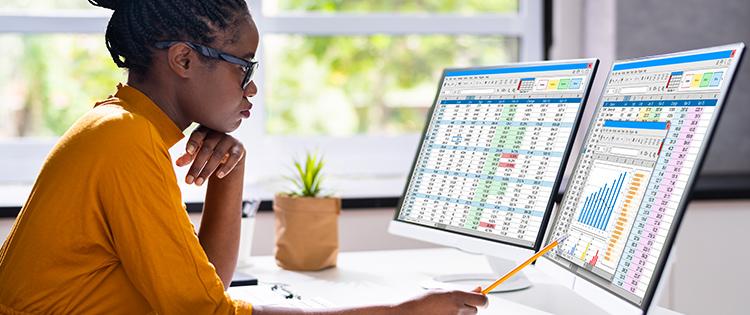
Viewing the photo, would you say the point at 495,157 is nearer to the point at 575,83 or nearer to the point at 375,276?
the point at 575,83

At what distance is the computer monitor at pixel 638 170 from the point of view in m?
1.24

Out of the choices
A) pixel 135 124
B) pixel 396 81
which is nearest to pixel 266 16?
pixel 396 81

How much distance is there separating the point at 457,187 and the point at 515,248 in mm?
205

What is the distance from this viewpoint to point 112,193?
1.18 metres

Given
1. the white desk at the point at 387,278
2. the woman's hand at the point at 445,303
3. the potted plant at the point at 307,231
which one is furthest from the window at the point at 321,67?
the woman's hand at the point at 445,303

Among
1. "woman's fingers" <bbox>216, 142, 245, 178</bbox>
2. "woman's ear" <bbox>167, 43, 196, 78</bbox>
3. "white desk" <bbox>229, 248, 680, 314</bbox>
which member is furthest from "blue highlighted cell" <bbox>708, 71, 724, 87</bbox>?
"woman's fingers" <bbox>216, 142, 245, 178</bbox>

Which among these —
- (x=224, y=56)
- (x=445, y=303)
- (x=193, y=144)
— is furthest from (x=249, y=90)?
(x=445, y=303)

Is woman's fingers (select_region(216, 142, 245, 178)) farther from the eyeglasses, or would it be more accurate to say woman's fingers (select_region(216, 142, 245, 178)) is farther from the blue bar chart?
the blue bar chart

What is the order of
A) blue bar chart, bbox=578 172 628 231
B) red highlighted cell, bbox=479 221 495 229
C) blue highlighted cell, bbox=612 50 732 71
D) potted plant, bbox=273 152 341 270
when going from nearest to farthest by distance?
blue highlighted cell, bbox=612 50 732 71 < blue bar chart, bbox=578 172 628 231 < red highlighted cell, bbox=479 221 495 229 < potted plant, bbox=273 152 341 270

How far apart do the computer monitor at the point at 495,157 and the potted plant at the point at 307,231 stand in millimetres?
162

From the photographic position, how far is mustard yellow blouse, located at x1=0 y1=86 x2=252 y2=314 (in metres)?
1.18

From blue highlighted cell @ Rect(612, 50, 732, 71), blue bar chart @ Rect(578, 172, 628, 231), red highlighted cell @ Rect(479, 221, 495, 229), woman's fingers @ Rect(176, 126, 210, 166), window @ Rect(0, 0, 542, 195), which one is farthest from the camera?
window @ Rect(0, 0, 542, 195)

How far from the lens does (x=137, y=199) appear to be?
1.18 m

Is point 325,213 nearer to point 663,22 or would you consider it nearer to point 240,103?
point 240,103
